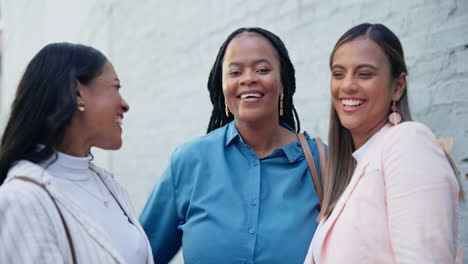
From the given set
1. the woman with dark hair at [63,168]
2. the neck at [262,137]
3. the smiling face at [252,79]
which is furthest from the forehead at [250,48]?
the woman with dark hair at [63,168]

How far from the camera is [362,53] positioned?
1.96 m

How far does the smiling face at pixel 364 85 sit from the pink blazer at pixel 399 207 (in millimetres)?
127

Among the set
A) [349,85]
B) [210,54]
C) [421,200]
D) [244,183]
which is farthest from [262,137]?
[210,54]

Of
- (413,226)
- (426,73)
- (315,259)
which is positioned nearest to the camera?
(413,226)

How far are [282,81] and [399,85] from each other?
85 cm

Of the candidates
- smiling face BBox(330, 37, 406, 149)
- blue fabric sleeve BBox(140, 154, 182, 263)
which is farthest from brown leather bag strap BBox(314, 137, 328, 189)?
blue fabric sleeve BBox(140, 154, 182, 263)

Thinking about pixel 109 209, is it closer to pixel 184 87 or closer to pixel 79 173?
pixel 79 173

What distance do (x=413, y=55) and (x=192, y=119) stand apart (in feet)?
8.43

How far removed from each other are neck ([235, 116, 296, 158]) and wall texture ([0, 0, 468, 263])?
1.98 feet

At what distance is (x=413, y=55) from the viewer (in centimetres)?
248

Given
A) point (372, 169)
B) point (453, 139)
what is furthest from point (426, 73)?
point (372, 169)

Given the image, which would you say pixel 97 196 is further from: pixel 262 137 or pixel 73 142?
pixel 262 137

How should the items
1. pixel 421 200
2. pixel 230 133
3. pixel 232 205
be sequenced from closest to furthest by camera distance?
pixel 421 200, pixel 232 205, pixel 230 133

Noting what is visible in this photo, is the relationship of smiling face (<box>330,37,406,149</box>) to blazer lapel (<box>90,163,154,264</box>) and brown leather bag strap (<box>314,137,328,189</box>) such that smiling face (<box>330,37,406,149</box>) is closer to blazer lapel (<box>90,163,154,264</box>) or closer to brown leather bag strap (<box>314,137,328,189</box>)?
brown leather bag strap (<box>314,137,328,189</box>)
